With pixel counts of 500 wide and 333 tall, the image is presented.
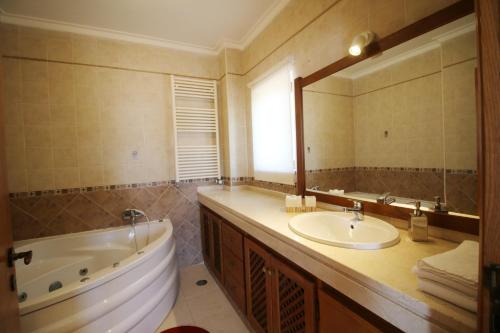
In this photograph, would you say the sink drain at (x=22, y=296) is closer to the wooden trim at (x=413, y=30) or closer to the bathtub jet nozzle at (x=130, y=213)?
the bathtub jet nozzle at (x=130, y=213)

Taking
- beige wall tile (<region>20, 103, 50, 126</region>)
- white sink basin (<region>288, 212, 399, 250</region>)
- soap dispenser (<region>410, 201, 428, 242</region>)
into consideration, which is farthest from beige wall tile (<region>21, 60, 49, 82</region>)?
soap dispenser (<region>410, 201, 428, 242</region>)

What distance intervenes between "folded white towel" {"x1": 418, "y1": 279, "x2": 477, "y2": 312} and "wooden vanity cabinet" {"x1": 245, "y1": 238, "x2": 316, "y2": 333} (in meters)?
0.45

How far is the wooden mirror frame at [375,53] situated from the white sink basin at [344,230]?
0.37 ft

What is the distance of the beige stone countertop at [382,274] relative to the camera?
1.92 feet

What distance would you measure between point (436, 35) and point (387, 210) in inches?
34.5

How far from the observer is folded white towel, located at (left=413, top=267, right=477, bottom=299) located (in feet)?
1.85

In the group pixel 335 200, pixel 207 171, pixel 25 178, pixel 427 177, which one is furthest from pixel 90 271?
pixel 427 177

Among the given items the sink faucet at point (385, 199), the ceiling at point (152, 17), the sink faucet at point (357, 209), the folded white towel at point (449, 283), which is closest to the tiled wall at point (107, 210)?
the ceiling at point (152, 17)

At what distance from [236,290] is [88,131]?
212 centimetres

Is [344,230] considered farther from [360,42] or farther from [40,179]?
[40,179]

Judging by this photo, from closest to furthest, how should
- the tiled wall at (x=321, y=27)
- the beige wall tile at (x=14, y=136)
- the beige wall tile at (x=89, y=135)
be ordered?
the tiled wall at (x=321, y=27)
the beige wall tile at (x=14, y=136)
the beige wall tile at (x=89, y=135)

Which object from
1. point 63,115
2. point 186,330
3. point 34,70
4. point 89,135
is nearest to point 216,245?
point 186,330

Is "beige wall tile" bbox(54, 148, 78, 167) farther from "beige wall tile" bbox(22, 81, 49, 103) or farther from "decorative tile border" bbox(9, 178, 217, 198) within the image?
"beige wall tile" bbox(22, 81, 49, 103)

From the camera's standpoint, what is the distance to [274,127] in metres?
2.21
